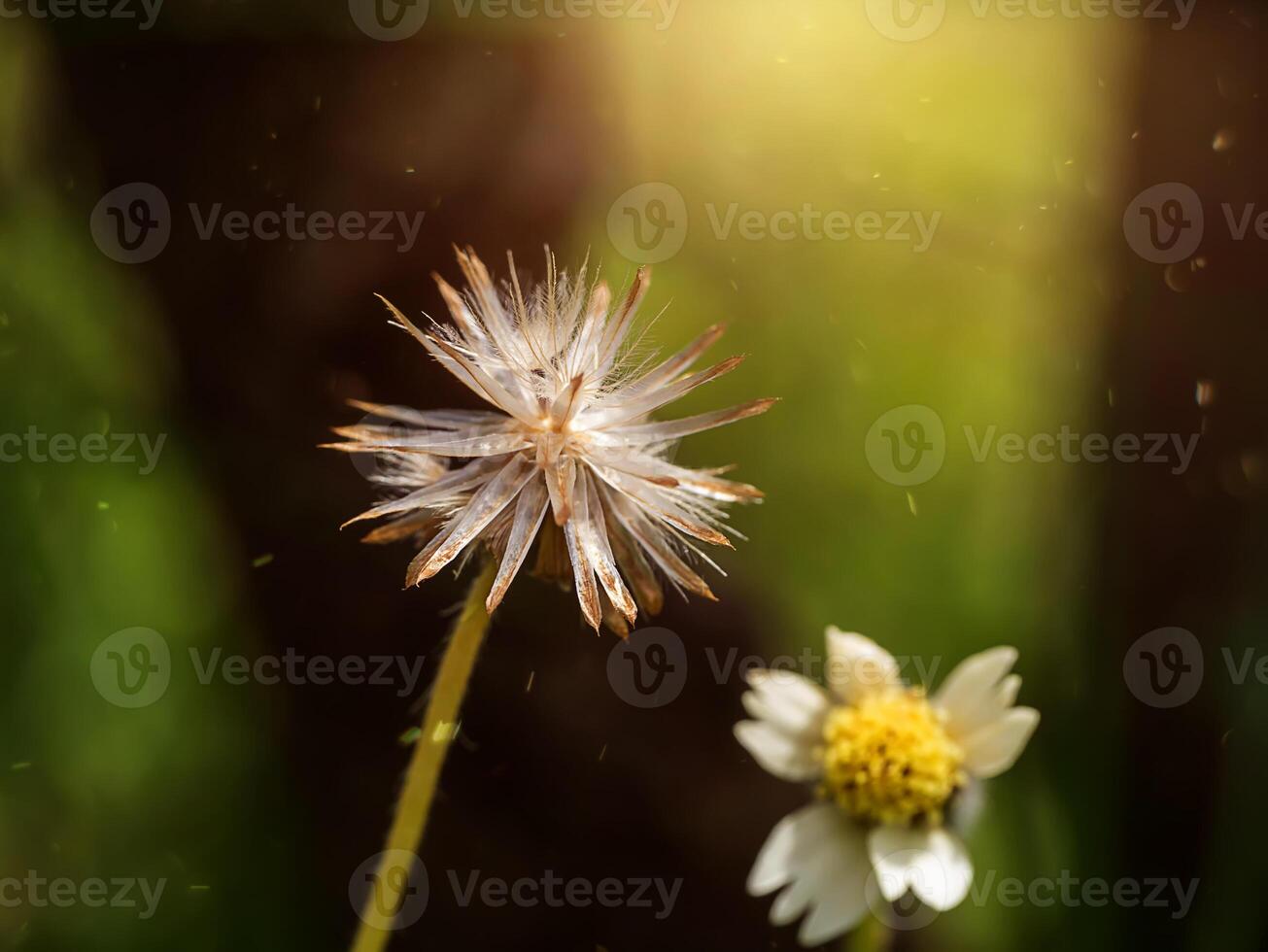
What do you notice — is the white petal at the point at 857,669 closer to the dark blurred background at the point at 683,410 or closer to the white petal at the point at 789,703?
the white petal at the point at 789,703

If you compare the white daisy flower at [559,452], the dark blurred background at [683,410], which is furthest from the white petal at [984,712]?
the dark blurred background at [683,410]

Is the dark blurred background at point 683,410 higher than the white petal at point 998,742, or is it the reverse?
the dark blurred background at point 683,410

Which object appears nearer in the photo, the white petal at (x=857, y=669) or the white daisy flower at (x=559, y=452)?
the white daisy flower at (x=559, y=452)

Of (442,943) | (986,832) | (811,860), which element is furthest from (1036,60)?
(442,943)

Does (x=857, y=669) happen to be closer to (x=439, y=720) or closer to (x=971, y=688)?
(x=971, y=688)

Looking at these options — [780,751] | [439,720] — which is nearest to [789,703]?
[780,751]

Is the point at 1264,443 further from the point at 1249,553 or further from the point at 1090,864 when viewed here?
the point at 1090,864

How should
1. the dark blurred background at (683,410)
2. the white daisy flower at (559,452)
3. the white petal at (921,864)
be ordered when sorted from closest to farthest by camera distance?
the white daisy flower at (559,452) → the white petal at (921,864) → the dark blurred background at (683,410)

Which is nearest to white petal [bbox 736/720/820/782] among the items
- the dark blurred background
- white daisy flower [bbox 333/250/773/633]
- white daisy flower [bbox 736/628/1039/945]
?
white daisy flower [bbox 736/628/1039/945]
